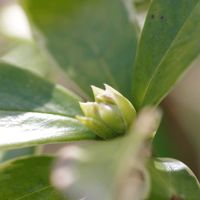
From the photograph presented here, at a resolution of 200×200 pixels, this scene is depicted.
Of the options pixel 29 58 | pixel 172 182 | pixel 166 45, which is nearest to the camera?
pixel 172 182

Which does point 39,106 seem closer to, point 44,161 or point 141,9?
point 44,161

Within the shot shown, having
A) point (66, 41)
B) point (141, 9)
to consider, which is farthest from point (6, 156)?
point (141, 9)

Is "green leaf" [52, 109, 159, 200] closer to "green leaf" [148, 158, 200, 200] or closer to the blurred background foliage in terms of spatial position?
"green leaf" [148, 158, 200, 200]

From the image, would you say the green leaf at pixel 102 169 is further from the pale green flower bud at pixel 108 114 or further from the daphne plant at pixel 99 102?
the pale green flower bud at pixel 108 114

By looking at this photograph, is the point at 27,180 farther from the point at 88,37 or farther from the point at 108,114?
the point at 88,37

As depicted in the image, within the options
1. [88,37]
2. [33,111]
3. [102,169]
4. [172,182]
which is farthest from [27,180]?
[88,37]

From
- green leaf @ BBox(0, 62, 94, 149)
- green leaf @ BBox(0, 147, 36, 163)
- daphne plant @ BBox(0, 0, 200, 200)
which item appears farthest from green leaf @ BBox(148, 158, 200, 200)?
green leaf @ BBox(0, 147, 36, 163)

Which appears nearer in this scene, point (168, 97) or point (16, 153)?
point (16, 153)

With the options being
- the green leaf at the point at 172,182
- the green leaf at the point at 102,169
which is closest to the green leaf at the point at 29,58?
the green leaf at the point at 172,182
